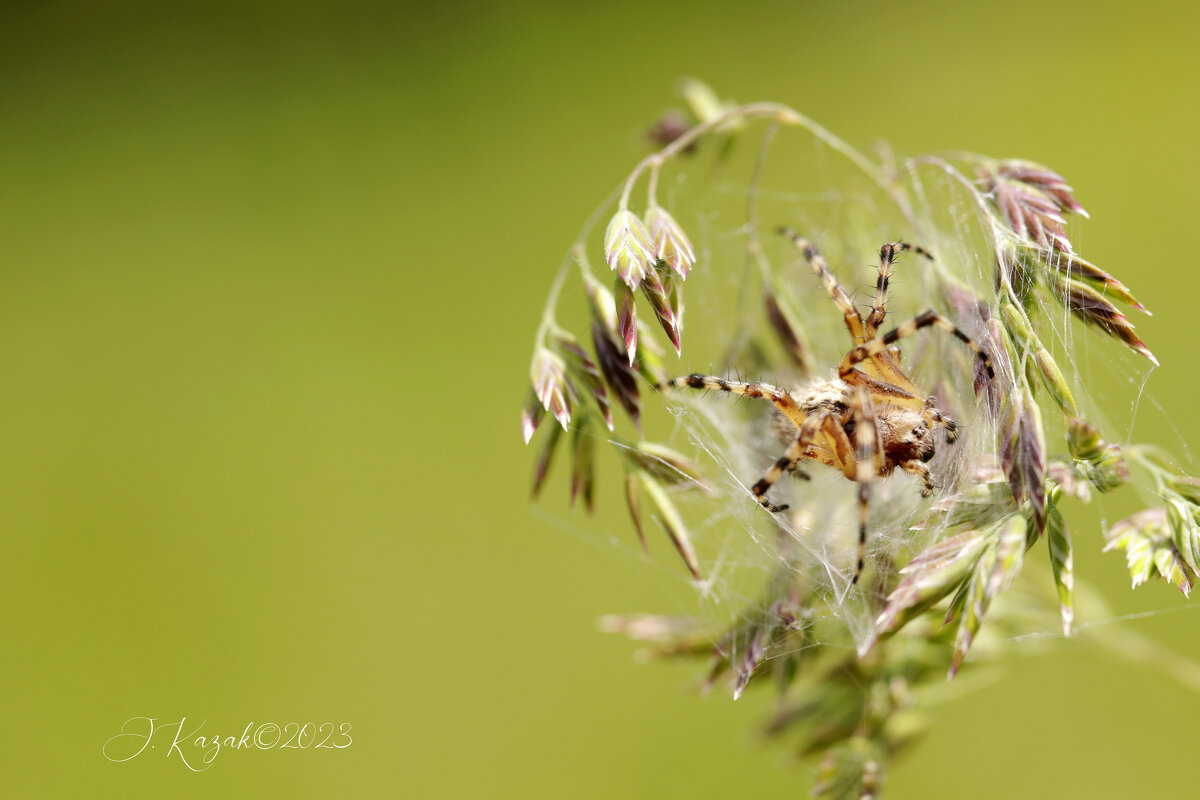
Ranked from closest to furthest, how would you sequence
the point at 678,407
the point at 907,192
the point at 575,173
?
1. the point at 678,407
2. the point at 907,192
3. the point at 575,173

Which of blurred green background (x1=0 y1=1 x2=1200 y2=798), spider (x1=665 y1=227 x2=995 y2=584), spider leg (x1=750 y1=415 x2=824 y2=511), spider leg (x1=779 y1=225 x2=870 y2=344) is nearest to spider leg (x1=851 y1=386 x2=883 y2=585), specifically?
spider (x1=665 y1=227 x2=995 y2=584)

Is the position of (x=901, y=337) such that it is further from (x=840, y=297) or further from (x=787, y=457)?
(x=787, y=457)

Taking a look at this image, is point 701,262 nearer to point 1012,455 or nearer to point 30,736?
point 1012,455

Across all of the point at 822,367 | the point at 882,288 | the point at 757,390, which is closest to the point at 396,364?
the point at 822,367

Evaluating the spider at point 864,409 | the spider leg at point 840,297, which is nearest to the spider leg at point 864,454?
the spider at point 864,409

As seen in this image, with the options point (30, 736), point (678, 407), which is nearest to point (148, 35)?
point (30, 736)

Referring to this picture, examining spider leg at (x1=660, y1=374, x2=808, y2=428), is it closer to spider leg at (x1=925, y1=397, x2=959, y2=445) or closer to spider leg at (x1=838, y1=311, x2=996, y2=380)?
spider leg at (x1=838, y1=311, x2=996, y2=380)

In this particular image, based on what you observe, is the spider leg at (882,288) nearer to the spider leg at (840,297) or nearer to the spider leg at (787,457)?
the spider leg at (840,297)
